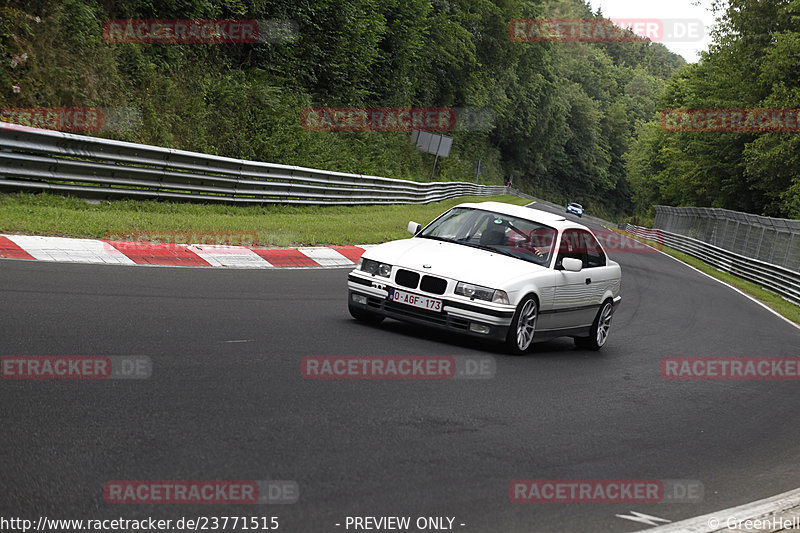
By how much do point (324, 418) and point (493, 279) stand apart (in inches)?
138

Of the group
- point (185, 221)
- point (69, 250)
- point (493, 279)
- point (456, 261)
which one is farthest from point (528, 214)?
point (185, 221)

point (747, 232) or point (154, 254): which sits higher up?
point (747, 232)

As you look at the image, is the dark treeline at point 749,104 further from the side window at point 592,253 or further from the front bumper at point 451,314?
the front bumper at point 451,314

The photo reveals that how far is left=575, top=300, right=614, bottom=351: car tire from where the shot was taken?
423 inches

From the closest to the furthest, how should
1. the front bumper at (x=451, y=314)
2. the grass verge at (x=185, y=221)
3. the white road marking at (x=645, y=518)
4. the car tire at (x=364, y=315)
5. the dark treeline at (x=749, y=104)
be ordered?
1. the white road marking at (x=645, y=518)
2. the front bumper at (x=451, y=314)
3. the car tire at (x=364, y=315)
4. the grass verge at (x=185, y=221)
5. the dark treeline at (x=749, y=104)

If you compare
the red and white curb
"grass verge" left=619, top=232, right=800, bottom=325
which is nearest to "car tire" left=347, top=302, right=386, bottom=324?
the red and white curb

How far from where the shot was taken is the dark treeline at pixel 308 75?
19156 mm

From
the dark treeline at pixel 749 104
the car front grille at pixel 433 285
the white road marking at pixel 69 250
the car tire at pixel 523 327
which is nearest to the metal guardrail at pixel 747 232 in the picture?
the dark treeline at pixel 749 104

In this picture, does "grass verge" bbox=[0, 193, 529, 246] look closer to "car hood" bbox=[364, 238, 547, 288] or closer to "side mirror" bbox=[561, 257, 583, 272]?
"car hood" bbox=[364, 238, 547, 288]

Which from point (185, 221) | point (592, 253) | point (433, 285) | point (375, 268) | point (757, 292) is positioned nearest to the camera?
point (433, 285)

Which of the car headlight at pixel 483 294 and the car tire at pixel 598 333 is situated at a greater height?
the car headlight at pixel 483 294

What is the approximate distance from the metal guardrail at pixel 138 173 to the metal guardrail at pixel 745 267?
13947mm

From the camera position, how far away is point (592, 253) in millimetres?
10734

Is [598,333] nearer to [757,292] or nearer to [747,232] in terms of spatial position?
[757,292]
